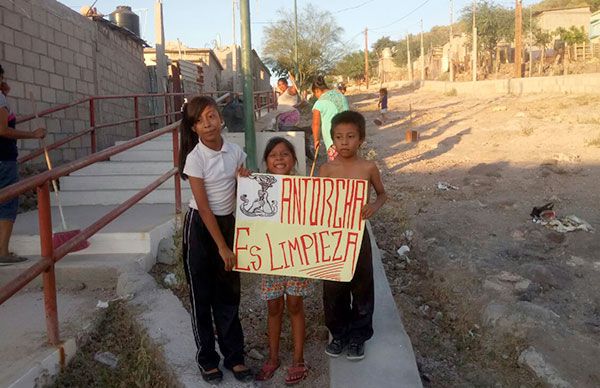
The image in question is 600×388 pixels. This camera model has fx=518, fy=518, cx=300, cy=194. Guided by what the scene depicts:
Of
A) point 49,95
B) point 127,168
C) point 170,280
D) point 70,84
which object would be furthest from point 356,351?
point 70,84

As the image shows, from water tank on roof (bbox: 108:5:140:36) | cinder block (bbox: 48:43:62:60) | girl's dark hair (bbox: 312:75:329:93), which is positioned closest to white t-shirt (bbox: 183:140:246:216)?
girl's dark hair (bbox: 312:75:329:93)

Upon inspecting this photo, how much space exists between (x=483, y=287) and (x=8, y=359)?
3633mm

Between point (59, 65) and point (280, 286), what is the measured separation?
6.53 m

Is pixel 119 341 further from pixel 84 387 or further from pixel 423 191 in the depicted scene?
pixel 423 191

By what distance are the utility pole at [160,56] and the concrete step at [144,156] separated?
5493 millimetres

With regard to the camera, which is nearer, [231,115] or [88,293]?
[88,293]

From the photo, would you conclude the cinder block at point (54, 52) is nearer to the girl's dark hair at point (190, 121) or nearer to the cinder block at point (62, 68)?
the cinder block at point (62, 68)

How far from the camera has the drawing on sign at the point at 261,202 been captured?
2.79 metres

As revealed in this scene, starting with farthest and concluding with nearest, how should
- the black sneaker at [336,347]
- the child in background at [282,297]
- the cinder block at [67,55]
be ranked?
the cinder block at [67,55] → the black sneaker at [336,347] → the child in background at [282,297]

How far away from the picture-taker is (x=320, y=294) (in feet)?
13.2

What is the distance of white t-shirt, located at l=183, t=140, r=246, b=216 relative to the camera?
2654 mm

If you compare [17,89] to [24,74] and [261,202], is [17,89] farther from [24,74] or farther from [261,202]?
[261,202]

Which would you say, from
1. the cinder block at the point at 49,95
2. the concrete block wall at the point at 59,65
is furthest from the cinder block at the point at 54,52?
the cinder block at the point at 49,95

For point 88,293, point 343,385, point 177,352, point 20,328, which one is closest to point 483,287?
point 343,385
